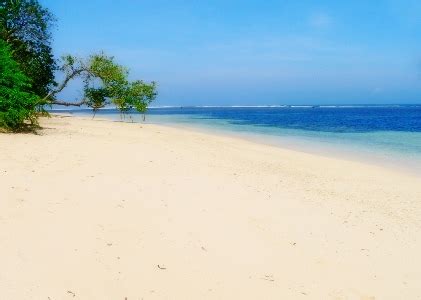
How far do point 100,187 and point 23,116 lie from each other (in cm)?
745

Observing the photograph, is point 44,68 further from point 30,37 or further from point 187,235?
point 187,235

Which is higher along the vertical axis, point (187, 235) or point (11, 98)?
point (11, 98)

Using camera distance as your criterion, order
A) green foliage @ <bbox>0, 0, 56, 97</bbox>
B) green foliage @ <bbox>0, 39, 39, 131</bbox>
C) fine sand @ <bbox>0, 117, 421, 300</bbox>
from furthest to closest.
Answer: green foliage @ <bbox>0, 0, 56, 97</bbox> → green foliage @ <bbox>0, 39, 39, 131</bbox> → fine sand @ <bbox>0, 117, 421, 300</bbox>

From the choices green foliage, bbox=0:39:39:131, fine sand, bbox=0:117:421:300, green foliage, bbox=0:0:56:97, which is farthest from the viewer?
green foliage, bbox=0:0:56:97

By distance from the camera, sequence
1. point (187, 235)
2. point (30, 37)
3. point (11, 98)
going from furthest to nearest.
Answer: point (30, 37) < point (11, 98) < point (187, 235)

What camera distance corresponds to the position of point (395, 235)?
20.2 feet

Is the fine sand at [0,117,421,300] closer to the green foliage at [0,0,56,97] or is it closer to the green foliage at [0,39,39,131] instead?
the green foliage at [0,39,39,131]

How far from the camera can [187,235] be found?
205 inches

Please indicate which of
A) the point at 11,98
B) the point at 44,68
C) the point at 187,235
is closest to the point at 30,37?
the point at 44,68

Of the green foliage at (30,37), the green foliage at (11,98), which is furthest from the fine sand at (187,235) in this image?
the green foliage at (30,37)

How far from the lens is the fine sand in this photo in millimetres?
4086

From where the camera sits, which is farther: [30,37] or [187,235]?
[30,37]

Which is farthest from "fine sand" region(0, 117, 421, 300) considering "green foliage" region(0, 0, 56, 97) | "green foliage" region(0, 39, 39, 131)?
"green foliage" region(0, 0, 56, 97)

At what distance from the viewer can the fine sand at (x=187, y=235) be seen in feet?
13.4
